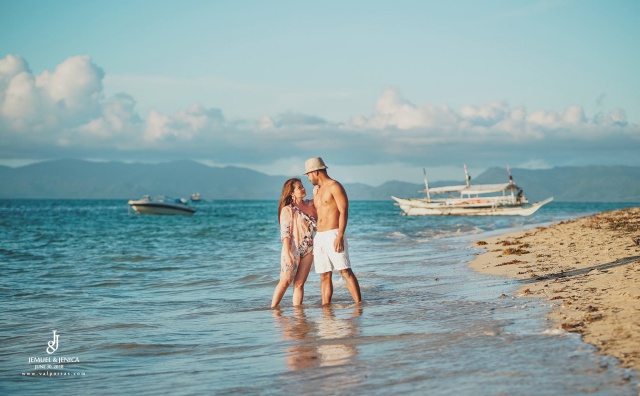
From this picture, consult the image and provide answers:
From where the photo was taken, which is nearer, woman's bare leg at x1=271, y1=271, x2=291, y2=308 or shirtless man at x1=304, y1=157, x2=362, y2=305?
shirtless man at x1=304, y1=157, x2=362, y2=305

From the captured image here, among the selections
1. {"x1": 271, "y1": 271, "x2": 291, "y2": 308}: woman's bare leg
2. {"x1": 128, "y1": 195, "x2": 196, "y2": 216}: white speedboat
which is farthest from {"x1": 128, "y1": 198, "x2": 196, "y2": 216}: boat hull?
{"x1": 271, "y1": 271, "x2": 291, "y2": 308}: woman's bare leg

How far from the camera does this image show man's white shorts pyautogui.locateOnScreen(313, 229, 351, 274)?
27.7 feet

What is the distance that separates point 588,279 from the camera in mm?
8781

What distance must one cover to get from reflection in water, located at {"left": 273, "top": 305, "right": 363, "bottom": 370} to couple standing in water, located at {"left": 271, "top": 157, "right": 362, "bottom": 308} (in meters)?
0.50

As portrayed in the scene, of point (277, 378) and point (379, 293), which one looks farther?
point (379, 293)

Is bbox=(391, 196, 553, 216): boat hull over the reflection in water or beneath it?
beneath

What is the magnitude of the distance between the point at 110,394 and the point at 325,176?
4440 millimetres

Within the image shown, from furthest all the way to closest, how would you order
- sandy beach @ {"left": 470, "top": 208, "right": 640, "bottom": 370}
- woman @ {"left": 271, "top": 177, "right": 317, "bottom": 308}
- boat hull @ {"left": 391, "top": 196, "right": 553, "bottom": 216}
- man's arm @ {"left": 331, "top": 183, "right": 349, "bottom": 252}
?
boat hull @ {"left": 391, "top": 196, "right": 553, "bottom": 216} < woman @ {"left": 271, "top": 177, "right": 317, "bottom": 308} < man's arm @ {"left": 331, "top": 183, "right": 349, "bottom": 252} < sandy beach @ {"left": 470, "top": 208, "right": 640, "bottom": 370}

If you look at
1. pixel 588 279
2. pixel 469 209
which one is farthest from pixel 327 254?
pixel 469 209

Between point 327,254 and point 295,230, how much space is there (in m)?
0.58

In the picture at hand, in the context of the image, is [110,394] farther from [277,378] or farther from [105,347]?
[105,347]

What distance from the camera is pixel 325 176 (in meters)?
8.54

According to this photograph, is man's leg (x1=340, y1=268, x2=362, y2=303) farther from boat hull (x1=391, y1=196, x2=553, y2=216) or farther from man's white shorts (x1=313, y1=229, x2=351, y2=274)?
boat hull (x1=391, y1=196, x2=553, y2=216)

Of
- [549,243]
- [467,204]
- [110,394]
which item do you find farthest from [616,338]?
[467,204]
